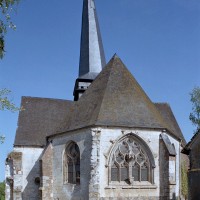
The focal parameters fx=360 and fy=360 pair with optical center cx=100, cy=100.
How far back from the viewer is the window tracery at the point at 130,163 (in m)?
16.4

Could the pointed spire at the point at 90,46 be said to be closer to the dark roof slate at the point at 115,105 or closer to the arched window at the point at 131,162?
the dark roof slate at the point at 115,105

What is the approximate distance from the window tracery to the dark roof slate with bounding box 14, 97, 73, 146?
537 cm

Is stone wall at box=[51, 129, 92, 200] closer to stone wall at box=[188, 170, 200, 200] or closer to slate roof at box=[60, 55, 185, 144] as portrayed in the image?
slate roof at box=[60, 55, 185, 144]

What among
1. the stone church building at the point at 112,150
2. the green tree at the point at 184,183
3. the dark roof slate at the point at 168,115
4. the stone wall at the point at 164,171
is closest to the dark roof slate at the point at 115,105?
the stone church building at the point at 112,150

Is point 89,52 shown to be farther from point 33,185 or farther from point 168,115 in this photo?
point 33,185

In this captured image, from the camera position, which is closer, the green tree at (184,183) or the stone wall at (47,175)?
the stone wall at (47,175)

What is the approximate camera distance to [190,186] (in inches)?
363

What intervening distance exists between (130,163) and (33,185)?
7176mm

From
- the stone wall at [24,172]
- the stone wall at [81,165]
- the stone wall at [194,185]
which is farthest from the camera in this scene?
the stone wall at [24,172]

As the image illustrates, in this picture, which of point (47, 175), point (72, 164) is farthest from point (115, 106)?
point (47, 175)

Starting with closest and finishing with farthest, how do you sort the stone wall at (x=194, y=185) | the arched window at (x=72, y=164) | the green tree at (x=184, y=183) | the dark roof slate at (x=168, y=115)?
the stone wall at (x=194, y=185) → the arched window at (x=72, y=164) → the green tree at (x=184, y=183) → the dark roof slate at (x=168, y=115)

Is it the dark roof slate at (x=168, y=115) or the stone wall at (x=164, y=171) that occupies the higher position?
the dark roof slate at (x=168, y=115)

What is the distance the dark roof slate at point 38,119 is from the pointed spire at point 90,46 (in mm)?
4225

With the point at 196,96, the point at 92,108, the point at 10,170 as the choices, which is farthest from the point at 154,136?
the point at 196,96
